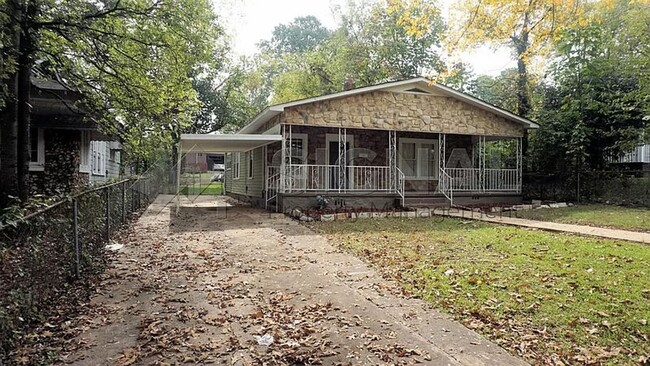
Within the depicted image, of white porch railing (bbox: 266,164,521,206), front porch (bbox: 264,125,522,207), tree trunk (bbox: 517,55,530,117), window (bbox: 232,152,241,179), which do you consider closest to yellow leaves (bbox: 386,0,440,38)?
front porch (bbox: 264,125,522,207)

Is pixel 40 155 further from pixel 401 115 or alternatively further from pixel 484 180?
pixel 484 180

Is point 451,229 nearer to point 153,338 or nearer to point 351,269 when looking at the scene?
point 351,269

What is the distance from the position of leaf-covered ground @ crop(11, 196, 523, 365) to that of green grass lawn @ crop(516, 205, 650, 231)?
7.40 metres

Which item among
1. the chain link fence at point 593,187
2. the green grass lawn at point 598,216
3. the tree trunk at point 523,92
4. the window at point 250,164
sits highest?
the tree trunk at point 523,92

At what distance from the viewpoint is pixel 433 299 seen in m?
4.98

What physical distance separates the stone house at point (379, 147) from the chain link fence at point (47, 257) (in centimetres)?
665

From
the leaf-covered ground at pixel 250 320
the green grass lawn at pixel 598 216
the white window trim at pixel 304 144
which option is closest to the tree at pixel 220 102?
the white window trim at pixel 304 144

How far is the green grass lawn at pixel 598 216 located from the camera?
10.2 metres

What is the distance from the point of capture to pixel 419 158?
17.3 m

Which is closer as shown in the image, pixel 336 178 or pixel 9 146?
pixel 9 146

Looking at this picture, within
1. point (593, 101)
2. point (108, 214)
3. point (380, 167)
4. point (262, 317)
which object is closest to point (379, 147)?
point (380, 167)

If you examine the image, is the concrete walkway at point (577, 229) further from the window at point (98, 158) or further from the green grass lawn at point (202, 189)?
the green grass lawn at point (202, 189)

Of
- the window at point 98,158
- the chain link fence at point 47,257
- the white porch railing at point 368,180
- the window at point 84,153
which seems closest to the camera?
the chain link fence at point 47,257

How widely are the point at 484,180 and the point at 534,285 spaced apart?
1204 cm
